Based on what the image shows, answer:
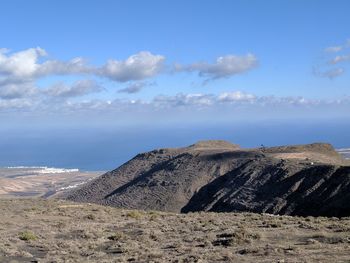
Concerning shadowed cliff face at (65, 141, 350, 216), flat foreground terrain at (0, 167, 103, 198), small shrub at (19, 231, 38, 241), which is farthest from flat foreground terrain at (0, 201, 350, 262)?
flat foreground terrain at (0, 167, 103, 198)

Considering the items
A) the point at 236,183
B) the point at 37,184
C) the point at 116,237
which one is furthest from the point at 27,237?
the point at 37,184

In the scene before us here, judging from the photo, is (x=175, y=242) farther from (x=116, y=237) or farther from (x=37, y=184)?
(x=37, y=184)

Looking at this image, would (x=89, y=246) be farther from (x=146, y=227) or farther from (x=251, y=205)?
(x=251, y=205)

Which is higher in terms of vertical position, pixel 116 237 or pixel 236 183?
pixel 236 183

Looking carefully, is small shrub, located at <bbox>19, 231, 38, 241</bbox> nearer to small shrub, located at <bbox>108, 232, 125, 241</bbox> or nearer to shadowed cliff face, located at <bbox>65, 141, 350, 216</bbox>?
small shrub, located at <bbox>108, 232, 125, 241</bbox>

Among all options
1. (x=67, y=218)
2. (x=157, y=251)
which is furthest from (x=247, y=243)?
(x=67, y=218)
